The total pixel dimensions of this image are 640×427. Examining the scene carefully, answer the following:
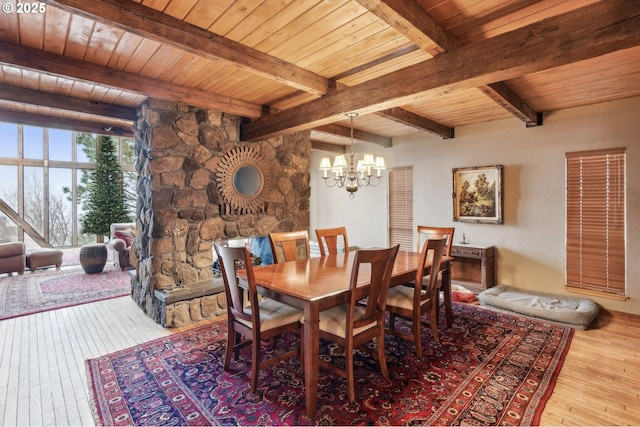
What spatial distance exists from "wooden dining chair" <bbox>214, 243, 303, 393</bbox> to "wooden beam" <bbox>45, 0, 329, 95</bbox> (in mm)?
1396

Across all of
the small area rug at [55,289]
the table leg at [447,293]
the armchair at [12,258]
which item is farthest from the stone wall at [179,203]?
the armchair at [12,258]

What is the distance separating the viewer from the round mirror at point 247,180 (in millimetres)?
4141

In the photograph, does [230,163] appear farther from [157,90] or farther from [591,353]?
[591,353]

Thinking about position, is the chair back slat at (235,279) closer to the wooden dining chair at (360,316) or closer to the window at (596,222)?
the wooden dining chair at (360,316)

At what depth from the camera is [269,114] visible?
3869 millimetres

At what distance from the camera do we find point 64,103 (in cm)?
347

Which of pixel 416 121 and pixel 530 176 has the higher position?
pixel 416 121

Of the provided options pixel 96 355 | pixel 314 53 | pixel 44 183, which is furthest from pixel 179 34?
pixel 44 183

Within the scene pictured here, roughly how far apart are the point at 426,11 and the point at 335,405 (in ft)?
8.46

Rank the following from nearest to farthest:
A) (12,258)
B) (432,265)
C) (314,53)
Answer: (314,53) → (432,265) → (12,258)

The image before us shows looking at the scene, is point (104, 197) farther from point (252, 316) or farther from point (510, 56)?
point (510, 56)

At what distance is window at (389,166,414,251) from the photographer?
581cm

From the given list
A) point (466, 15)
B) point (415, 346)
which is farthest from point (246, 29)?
point (415, 346)

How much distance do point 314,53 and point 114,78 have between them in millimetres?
1858
